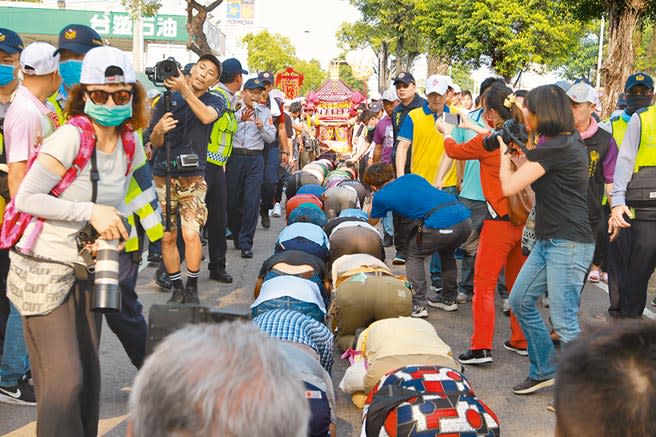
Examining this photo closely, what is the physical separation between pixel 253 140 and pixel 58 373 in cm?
723

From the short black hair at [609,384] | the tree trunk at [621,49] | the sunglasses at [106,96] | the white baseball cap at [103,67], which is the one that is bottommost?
the short black hair at [609,384]

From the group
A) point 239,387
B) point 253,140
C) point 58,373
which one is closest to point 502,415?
point 58,373

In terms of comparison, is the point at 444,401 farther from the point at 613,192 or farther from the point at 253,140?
the point at 253,140

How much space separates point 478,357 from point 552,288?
1.21 metres

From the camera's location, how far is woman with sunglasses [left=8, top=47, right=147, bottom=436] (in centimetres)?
361

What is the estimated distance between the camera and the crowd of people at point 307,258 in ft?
5.68

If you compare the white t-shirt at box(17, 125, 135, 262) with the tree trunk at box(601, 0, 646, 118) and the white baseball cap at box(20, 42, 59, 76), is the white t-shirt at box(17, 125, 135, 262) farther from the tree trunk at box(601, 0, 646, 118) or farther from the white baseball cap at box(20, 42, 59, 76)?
the tree trunk at box(601, 0, 646, 118)

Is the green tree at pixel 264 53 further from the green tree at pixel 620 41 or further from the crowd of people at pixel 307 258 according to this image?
the crowd of people at pixel 307 258

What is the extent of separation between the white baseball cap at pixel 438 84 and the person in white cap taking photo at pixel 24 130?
15.5 feet

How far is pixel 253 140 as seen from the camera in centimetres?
Answer: 1066

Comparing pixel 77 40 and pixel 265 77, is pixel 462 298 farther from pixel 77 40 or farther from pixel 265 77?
pixel 77 40

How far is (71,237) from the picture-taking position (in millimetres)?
3723

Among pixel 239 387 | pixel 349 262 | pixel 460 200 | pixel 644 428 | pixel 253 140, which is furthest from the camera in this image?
pixel 253 140

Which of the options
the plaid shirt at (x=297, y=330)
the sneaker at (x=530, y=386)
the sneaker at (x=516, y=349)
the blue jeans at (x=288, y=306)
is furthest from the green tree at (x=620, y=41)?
the plaid shirt at (x=297, y=330)
